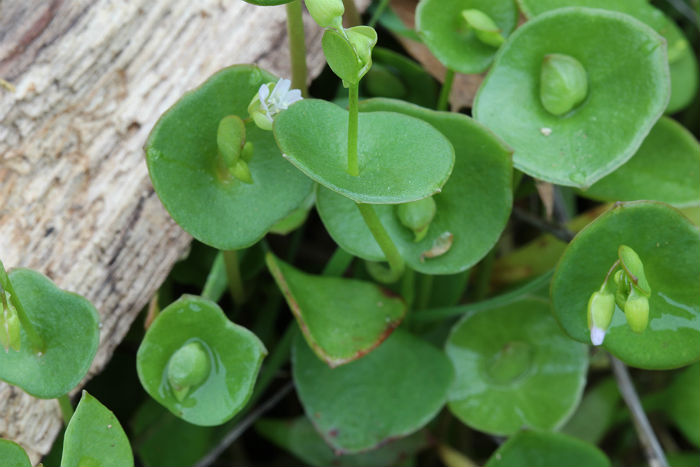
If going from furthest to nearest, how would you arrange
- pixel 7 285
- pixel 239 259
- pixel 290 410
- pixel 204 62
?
pixel 290 410
pixel 239 259
pixel 204 62
pixel 7 285

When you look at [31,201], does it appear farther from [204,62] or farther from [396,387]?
[396,387]

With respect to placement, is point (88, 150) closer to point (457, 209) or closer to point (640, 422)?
point (457, 209)

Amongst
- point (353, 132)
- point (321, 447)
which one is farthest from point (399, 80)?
point (321, 447)

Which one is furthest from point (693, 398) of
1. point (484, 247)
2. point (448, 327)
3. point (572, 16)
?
point (572, 16)

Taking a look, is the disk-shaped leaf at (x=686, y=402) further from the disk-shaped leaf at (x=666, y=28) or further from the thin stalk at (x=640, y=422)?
the disk-shaped leaf at (x=666, y=28)

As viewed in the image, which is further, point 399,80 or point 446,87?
point 399,80

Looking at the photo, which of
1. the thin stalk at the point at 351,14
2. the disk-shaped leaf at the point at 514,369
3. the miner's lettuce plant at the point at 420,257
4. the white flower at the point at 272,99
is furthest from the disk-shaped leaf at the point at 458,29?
the disk-shaped leaf at the point at 514,369
